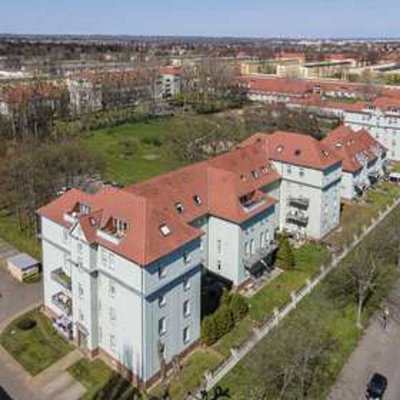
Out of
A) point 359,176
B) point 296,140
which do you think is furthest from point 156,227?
point 359,176

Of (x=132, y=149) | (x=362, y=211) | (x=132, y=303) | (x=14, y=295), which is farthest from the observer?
(x=132, y=149)

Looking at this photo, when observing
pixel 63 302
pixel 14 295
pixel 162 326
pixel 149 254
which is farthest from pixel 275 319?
pixel 14 295

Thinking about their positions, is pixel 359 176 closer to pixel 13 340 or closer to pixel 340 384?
pixel 340 384

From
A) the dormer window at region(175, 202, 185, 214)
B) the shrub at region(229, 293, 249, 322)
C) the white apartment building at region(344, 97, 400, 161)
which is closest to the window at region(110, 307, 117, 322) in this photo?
the shrub at region(229, 293, 249, 322)

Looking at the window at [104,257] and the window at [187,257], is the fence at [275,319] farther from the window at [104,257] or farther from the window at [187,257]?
the window at [104,257]

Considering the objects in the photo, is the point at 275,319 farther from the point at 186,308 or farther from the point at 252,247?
the point at 186,308
